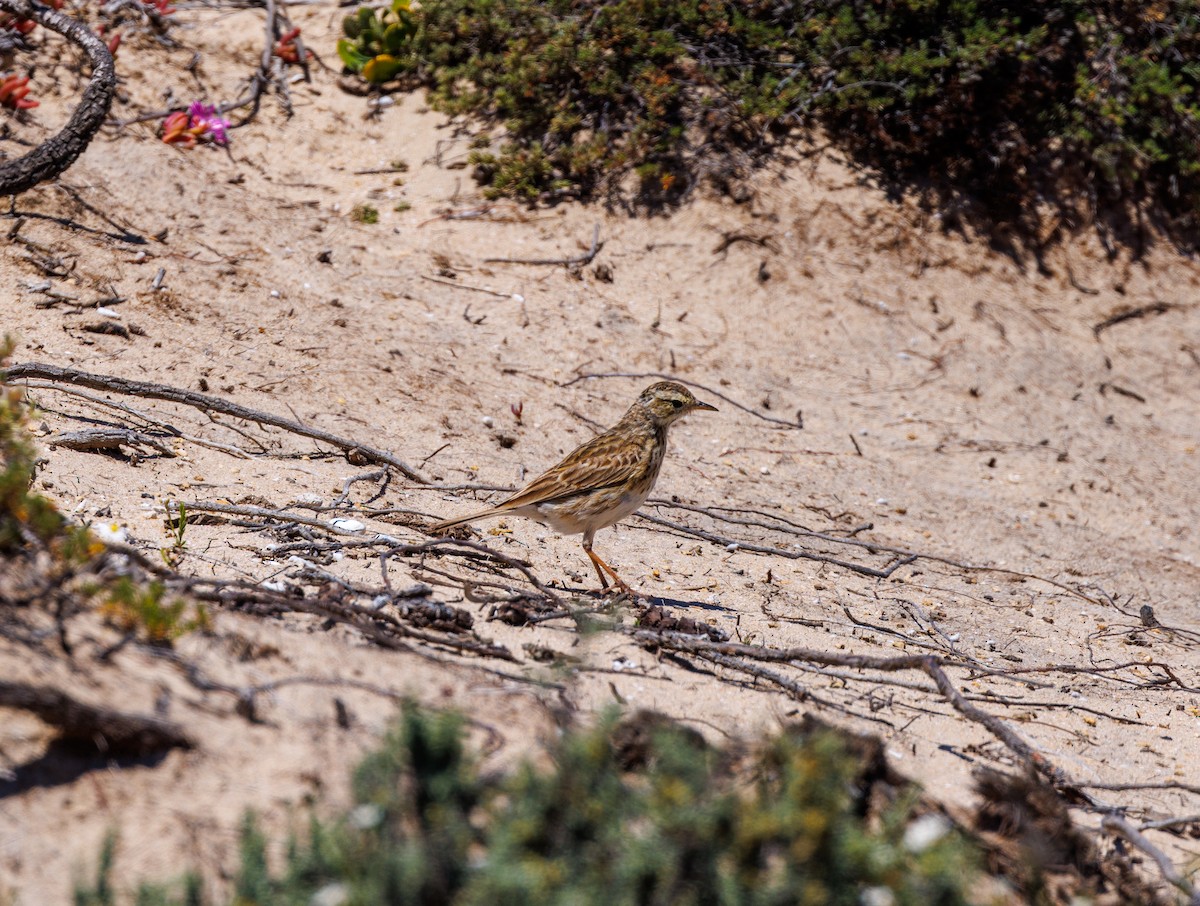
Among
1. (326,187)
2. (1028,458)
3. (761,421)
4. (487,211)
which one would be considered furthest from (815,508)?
(326,187)

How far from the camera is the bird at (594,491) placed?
6.53 metres

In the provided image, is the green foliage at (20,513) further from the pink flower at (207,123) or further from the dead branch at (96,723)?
the pink flower at (207,123)

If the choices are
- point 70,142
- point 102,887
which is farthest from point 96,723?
point 70,142

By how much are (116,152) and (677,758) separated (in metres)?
8.70

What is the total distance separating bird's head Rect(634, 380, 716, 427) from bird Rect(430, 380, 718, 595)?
0.77 feet

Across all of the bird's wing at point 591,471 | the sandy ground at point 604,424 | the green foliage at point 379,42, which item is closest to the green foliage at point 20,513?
the sandy ground at point 604,424

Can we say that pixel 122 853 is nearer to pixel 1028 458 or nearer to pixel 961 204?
pixel 1028 458

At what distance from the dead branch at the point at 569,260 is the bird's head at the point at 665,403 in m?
3.34

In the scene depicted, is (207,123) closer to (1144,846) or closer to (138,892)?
(138,892)

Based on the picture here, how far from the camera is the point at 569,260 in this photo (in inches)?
416

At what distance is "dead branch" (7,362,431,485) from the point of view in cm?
689

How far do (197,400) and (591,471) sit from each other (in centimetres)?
243

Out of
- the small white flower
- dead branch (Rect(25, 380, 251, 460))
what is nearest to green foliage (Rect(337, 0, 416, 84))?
dead branch (Rect(25, 380, 251, 460))

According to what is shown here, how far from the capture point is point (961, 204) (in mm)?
11836
